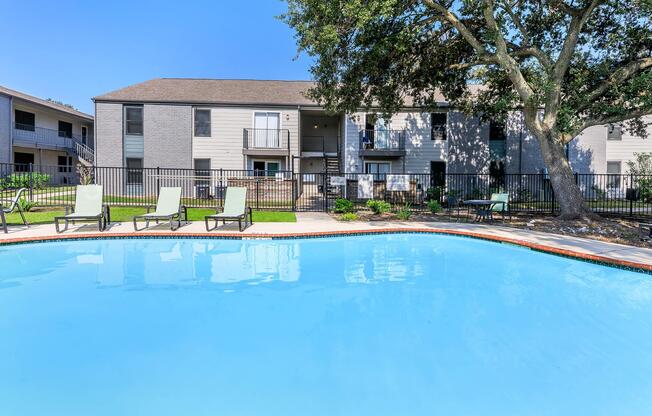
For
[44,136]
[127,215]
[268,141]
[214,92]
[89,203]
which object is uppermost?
[214,92]

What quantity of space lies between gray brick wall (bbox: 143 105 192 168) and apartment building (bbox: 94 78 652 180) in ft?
0.17

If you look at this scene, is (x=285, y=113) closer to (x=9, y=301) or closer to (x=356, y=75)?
(x=356, y=75)

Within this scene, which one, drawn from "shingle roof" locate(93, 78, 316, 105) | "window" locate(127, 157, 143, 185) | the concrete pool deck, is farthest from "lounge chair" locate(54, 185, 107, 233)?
"shingle roof" locate(93, 78, 316, 105)

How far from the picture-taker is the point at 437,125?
21.3 m

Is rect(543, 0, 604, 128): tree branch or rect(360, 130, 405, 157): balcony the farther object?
rect(360, 130, 405, 157): balcony

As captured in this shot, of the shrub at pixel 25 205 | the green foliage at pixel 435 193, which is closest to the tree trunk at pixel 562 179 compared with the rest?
the green foliage at pixel 435 193

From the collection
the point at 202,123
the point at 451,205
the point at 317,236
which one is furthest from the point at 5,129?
the point at 451,205

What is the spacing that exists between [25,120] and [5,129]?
2.89 metres

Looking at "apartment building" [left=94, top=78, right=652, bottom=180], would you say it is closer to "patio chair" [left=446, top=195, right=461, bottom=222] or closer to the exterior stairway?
the exterior stairway

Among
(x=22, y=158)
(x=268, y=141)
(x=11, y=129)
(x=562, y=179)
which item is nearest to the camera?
(x=562, y=179)

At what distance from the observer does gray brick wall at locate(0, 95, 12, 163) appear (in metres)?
22.2

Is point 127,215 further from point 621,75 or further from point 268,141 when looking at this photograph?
point 621,75

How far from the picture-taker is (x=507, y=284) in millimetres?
6105

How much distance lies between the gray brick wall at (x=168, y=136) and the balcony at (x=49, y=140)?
7761 millimetres
